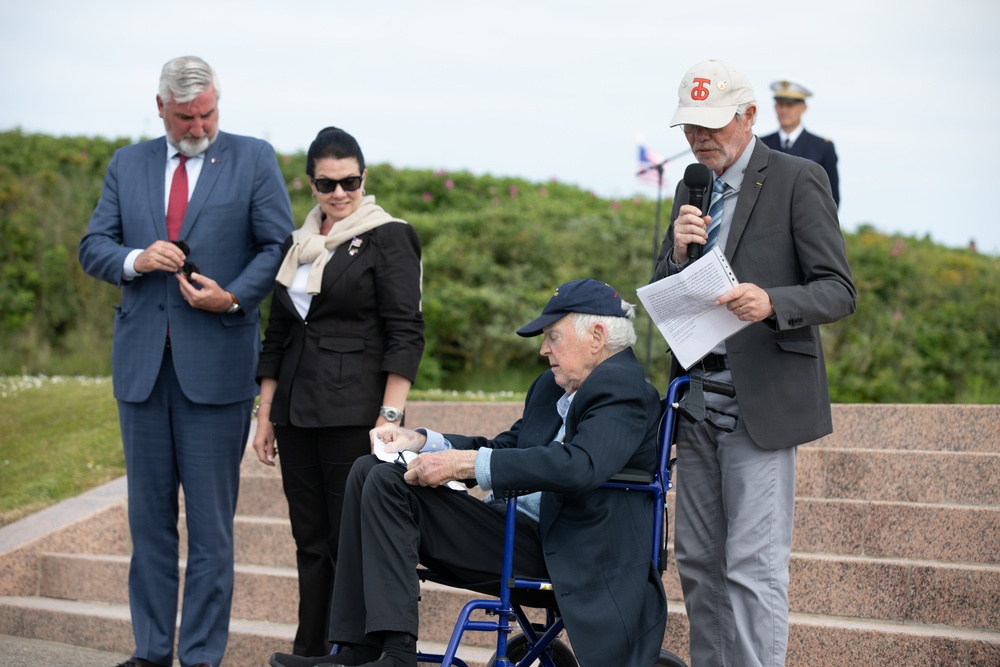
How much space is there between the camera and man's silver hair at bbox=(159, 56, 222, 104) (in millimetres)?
4059

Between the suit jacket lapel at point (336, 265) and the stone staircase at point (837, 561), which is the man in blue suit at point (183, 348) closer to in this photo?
the suit jacket lapel at point (336, 265)

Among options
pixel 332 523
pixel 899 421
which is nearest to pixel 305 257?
pixel 332 523

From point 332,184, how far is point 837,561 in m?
2.53

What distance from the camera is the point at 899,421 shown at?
604cm

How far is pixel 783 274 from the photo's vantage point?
3330mm

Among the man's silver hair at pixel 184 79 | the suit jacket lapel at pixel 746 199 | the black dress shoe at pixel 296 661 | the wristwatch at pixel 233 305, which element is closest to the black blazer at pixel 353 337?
the wristwatch at pixel 233 305

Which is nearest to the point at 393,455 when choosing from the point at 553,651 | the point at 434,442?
the point at 434,442

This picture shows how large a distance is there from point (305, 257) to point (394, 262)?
1.09 feet

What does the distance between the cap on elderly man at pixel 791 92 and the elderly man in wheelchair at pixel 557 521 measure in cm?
414

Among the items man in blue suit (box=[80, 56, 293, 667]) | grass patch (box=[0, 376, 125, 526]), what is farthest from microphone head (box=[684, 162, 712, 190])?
grass patch (box=[0, 376, 125, 526])

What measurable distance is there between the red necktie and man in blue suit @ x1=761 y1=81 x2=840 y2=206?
3980 mm

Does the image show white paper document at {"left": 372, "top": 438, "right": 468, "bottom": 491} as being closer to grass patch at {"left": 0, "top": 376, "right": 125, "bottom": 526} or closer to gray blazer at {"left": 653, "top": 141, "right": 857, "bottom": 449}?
gray blazer at {"left": 653, "top": 141, "right": 857, "bottom": 449}

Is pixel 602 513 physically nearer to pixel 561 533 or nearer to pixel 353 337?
pixel 561 533

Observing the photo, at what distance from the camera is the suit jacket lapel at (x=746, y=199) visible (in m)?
3.35
